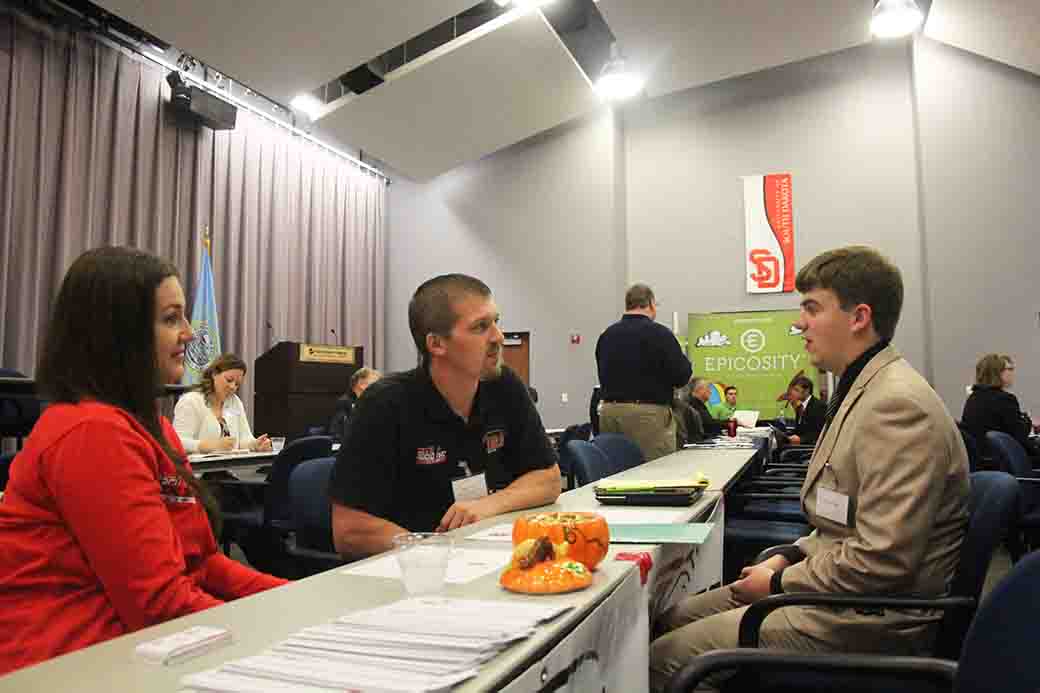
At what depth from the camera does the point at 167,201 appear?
7.83 metres

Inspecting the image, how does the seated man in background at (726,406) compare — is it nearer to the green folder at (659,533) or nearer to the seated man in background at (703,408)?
the seated man in background at (703,408)

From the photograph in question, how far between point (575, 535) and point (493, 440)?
83 cm

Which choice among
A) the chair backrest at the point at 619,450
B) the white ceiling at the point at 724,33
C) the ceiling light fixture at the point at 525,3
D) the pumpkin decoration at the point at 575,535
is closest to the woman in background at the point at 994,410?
the chair backrest at the point at 619,450

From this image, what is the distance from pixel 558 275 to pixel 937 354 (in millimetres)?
4553

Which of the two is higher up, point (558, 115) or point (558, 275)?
point (558, 115)

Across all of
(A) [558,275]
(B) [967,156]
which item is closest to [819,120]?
(B) [967,156]

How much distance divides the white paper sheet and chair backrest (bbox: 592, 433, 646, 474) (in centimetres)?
187

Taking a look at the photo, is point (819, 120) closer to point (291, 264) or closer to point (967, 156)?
point (967, 156)

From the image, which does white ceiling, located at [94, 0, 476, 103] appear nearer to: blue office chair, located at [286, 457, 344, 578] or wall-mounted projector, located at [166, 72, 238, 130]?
wall-mounted projector, located at [166, 72, 238, 130]

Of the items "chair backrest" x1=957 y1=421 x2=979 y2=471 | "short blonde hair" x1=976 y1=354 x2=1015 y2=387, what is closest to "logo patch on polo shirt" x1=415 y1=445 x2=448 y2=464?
"chair backrest" x1=957 y1=421 x2=979 y2=471

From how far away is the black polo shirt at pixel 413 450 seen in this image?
1781mm

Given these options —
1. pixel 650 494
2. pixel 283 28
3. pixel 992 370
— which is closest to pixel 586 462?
pixel 650 494

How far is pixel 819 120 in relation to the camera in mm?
9188

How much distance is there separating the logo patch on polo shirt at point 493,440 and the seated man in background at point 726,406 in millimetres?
5896
